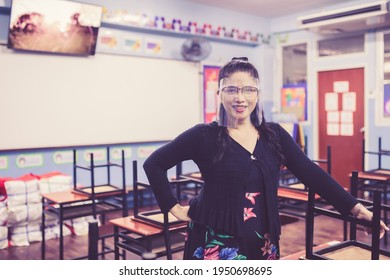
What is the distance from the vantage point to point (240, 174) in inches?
52.3

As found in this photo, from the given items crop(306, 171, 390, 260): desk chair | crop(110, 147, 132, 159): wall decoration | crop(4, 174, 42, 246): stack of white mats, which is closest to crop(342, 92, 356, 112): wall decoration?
crop(110, 147, 132, 159): wall decoration

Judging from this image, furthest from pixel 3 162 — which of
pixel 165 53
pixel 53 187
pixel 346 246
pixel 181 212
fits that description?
pixel 346 246

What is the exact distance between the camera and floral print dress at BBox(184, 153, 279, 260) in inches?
52.7

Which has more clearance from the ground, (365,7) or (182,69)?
(365,7)

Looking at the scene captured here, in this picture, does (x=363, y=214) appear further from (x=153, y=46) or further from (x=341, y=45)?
(x=341, y=45)

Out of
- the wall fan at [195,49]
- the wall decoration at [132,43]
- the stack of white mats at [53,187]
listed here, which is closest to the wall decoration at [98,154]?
the stack of white mats at [53,187]

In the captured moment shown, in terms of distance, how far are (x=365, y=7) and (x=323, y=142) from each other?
1917 millimetres

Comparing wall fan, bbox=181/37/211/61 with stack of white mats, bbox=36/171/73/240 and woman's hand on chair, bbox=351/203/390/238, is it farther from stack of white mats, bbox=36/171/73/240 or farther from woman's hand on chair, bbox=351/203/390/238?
woman's hand on chair, bbox=351/203/390/238

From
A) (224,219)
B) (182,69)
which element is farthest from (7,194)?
(224,219)

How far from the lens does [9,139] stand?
4152mm

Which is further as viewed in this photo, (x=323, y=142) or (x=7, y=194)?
(x=323, y=142)

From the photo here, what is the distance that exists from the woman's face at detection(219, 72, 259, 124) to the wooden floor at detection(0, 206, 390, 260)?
6.99 feet
